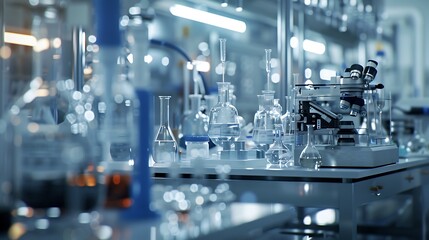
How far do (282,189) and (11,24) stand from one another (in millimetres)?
1820

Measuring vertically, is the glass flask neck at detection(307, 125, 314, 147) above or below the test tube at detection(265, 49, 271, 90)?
below

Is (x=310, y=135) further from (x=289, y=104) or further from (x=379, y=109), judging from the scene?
(x=379, y=109)

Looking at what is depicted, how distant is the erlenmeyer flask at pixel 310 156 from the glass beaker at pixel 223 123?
0.34 meters

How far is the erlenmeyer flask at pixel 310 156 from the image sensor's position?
246cm

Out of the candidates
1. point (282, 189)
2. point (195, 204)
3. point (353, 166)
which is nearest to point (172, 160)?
point (282, 189)

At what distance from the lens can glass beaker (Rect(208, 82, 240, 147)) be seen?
106 inches

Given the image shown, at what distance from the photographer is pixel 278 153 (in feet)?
8.51

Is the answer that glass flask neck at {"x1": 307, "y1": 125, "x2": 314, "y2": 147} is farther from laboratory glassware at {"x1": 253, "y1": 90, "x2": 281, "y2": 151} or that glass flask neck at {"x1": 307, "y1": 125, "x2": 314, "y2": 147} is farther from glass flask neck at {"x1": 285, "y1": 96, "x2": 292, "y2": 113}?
glass flask neck at {"x1": 285, "y1": 96, "x2": 292, "y2": 113}

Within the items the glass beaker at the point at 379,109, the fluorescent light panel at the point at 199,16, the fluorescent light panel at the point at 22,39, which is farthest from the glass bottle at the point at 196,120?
the fluorescent light panel at the point at 199,16

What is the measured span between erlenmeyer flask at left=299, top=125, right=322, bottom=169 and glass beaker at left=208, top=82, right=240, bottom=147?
338 mm

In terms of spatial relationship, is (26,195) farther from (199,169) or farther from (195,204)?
(199,169)

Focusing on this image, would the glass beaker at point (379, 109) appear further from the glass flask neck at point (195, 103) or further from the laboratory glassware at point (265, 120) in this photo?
the glass flask neck at point (195, 103)

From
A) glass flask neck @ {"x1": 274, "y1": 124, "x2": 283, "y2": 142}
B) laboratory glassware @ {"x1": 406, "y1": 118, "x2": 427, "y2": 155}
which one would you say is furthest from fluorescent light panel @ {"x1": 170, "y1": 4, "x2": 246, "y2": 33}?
glass flask neck @ {"x1": 274, "y1": 124, "x2": 283, "y2": 142}

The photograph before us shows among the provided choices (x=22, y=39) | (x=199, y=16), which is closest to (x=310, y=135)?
(x=22, y=39)
